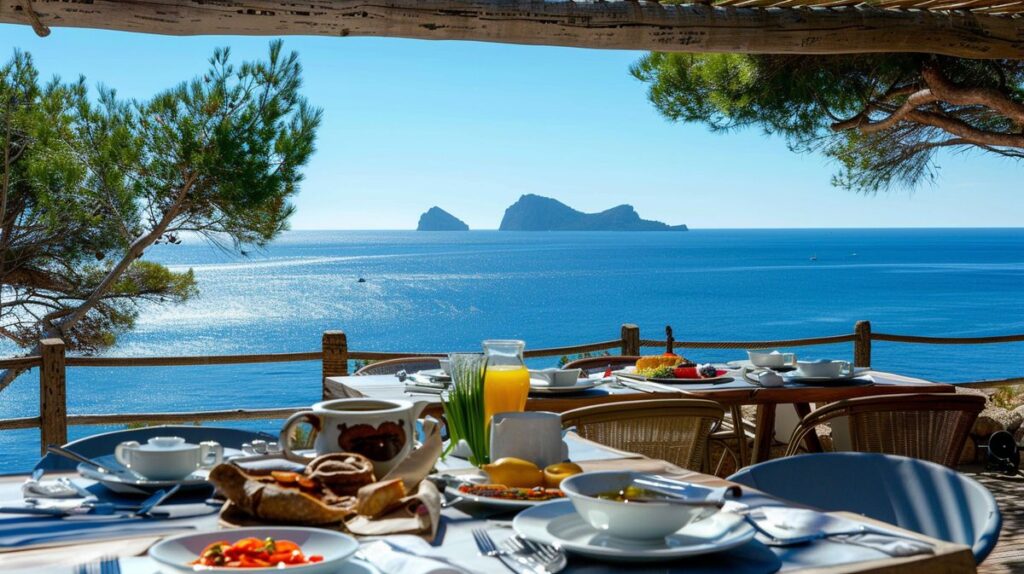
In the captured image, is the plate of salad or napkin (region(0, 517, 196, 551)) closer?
napkin (region(0, 517, 196, 551))

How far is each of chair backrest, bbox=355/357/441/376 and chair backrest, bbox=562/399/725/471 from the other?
174 centimetres

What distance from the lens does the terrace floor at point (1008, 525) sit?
3510 mm

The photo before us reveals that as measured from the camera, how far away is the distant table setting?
1.18 m

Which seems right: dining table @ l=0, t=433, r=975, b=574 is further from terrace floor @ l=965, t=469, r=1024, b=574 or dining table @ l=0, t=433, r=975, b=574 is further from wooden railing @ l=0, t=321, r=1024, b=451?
wooden railing @ l=0, t=321, r=1024, b=451

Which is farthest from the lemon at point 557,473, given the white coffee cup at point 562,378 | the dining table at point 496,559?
the white coffee cup at point 562,378

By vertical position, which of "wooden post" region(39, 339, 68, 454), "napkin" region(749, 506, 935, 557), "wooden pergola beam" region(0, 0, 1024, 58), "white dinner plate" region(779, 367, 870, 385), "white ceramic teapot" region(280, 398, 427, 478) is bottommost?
"wooden post" region(39, 339, 68, 454)

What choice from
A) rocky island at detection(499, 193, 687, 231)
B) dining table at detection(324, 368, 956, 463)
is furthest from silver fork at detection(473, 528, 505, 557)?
rocky island at detection(499, 193, 687, 231)

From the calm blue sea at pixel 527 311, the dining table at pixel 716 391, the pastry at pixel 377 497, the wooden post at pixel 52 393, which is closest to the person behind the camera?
the pastry at pixel 377 497

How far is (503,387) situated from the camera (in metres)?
1.94

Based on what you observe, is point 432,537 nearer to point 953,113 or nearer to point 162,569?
point 162,569

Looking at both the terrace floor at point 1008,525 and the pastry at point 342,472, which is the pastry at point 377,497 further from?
the terrace floor at point 1008,525

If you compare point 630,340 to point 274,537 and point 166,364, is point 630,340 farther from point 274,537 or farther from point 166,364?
point 274,537

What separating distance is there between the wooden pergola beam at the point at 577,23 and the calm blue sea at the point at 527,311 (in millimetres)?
24120

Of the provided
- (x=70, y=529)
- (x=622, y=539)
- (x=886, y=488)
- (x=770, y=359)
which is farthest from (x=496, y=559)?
(x=770, y=359)
